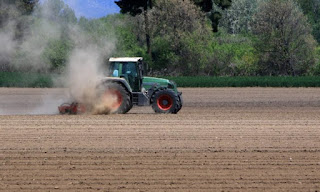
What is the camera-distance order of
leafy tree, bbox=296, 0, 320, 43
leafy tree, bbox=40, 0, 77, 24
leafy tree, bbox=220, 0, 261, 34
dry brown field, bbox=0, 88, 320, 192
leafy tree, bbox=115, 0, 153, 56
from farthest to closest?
1. leafy tree, bbox=296, 0, 320, 43
2. leafy tree, bbox=220, 0, 261, 34
3. leafy tree, bbox=115, 0, 153, 56
4. leafy tree, bbox=40, 0, 77, 24
5. dry brown field, bbox=0, 88, 320, 192

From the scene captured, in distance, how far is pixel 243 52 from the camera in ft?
211

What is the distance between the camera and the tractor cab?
23.4 m

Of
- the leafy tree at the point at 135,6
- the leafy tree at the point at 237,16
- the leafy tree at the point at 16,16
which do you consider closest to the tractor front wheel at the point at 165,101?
the leafy tree at the point at 16,16

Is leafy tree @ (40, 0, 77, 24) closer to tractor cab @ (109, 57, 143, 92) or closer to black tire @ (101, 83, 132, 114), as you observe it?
tractor cab @ (109, 57, 143, 92)

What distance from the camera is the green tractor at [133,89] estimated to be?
23156 mm

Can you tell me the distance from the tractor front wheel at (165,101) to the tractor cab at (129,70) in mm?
731

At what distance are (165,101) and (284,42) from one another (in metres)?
34.7

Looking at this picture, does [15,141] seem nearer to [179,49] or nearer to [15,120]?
Result: [15,120]

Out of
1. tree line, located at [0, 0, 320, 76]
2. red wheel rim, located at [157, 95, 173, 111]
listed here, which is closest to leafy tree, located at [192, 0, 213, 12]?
tree line, located at [0, 0, 320, 76]

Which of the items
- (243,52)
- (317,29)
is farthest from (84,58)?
(317,29)

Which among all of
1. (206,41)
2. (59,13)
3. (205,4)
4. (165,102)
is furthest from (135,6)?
(165,102)

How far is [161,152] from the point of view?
1469 cm

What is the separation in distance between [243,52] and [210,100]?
31.1 metres

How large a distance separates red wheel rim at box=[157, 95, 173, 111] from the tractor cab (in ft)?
2.87
